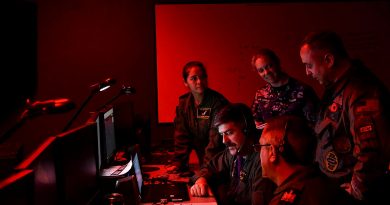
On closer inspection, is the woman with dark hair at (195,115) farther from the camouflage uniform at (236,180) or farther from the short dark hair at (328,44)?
the short dark hair at (328,44)

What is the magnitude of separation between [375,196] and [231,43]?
7.46ft

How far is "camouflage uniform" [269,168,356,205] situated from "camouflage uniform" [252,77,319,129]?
1.37 metres

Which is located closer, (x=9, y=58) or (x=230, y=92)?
(x=9, y=58)

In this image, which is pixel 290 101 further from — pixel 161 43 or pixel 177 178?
pixel 161 43

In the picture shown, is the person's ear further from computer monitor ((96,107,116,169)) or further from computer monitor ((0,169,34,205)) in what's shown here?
computer monitor ((96,107,116,169))

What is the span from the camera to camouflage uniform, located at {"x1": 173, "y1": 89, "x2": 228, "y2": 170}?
3.01 metres

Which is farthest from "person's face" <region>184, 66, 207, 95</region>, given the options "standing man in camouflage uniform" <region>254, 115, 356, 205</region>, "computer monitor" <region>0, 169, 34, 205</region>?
"computer monitor" <region>0, 169, 34, 205</region>

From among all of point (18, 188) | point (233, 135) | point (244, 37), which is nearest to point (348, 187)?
point (233, 135)

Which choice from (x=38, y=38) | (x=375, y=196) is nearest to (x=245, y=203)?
(x=375, y=196)

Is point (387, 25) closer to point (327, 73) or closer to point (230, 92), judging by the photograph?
point (230, 92)

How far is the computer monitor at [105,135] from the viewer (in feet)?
6.85

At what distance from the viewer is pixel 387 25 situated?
3.95 meters

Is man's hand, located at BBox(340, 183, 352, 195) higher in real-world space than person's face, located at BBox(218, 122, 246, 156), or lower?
lower

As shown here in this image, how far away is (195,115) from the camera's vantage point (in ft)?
10.1
